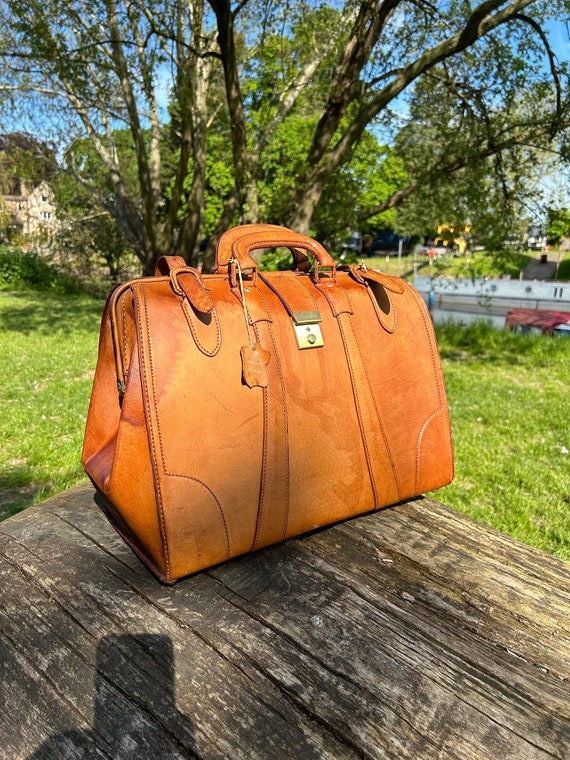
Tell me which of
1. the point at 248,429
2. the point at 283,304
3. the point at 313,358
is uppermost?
the point at 283,304

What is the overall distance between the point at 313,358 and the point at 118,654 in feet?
2.48

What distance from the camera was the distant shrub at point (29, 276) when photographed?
47.3ft

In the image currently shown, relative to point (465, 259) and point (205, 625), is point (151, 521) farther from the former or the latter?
point (465, 259)

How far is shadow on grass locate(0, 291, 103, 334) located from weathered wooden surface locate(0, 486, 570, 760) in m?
7.47

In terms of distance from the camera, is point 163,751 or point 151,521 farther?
point 151,521

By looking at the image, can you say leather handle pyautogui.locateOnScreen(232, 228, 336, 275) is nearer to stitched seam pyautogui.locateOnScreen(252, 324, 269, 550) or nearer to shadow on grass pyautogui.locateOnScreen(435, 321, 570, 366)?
stitched seam pyautogui.locateOnScreen(252, 324, 269, 550)

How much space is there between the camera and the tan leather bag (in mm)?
1111

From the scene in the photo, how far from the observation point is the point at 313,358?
134 centimetres

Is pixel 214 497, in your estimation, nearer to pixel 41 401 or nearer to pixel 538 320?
pixel 41 401

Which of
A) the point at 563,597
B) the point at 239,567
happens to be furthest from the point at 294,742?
the point at 563,597

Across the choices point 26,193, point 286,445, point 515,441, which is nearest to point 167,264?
point 286,445

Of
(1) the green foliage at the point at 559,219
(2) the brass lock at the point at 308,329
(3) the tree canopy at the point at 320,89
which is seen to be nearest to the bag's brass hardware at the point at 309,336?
(2) the brass lock at the point at 308,329

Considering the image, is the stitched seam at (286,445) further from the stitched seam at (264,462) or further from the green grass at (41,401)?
the green grass at (41,401)

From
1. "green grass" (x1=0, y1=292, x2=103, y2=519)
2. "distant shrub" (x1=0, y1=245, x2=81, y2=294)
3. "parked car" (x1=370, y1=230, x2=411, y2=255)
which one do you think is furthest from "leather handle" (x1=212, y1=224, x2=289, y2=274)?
"parked car" (x1=370, y1=230, x2=411, y2=255)
